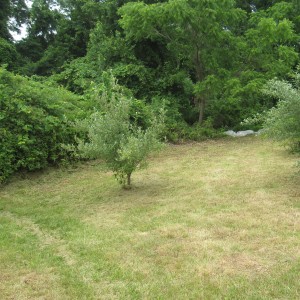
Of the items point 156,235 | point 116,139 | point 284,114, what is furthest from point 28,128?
point 284,114

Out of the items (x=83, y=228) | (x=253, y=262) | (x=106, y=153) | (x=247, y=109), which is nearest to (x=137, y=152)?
Answer: (x=106, y=153)

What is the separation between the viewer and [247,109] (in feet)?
51.6

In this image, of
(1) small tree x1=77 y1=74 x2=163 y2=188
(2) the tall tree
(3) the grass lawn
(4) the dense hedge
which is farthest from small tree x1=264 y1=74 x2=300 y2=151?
(2) the tall tree

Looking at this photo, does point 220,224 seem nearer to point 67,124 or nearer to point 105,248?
point 105,248

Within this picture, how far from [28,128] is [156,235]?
18.0 feet

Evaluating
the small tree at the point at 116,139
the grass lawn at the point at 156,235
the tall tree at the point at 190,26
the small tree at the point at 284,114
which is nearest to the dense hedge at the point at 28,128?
the grass lawn at the point at 156,235

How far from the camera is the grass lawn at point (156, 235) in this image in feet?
13.0

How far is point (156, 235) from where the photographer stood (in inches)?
213

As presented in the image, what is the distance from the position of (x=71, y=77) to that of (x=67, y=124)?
6.36 metres

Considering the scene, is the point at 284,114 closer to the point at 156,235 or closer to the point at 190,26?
the point at 156,235

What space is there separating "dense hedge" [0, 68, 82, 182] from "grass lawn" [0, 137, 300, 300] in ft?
1.67

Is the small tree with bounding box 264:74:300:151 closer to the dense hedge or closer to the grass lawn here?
the grass lawn

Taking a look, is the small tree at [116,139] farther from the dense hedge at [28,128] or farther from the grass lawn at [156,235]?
the dense hedge at [28,128]

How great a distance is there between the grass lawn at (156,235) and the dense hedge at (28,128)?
51cm
